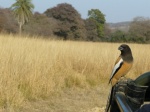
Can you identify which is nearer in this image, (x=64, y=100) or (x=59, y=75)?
(x=64, y=100)

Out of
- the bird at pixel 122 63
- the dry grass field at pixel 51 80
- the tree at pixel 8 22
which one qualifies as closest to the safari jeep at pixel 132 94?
the bird at pixel 122 63

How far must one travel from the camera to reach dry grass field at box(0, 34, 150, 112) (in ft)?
17.4

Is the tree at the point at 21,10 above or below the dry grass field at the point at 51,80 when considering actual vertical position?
above

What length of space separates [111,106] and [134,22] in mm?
43010

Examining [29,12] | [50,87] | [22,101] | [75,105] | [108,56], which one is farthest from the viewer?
[29,12]

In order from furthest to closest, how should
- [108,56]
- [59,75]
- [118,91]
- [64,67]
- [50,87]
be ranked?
1. [108,56]
2. [64,67]
3. [59,75]
4. [50,87]
5. [118,91]

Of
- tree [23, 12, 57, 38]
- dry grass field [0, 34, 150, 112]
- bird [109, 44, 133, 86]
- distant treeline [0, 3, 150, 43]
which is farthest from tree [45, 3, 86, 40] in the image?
bird [109, 44, 133, 86]

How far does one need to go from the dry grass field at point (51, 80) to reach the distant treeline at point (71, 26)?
25.1 meters

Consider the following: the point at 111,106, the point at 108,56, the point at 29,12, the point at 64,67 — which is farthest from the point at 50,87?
the point at 29,12

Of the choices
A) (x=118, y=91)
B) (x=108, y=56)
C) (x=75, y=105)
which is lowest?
(x=75, y=105)

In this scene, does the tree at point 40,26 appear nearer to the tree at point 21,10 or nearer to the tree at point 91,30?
the tree at point 21,10

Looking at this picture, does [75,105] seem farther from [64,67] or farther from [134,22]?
[134,22]

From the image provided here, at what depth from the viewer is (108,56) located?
9906 mm

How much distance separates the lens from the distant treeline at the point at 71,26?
36.5 meters
